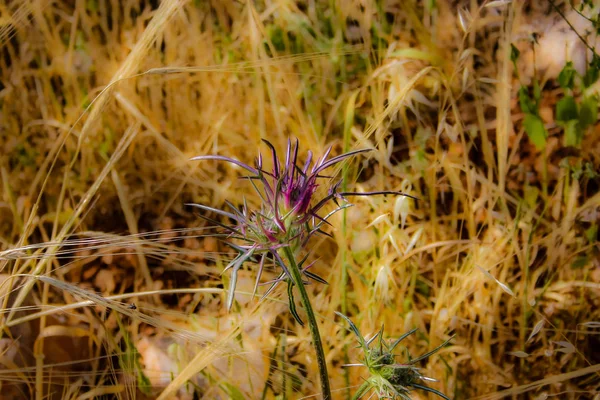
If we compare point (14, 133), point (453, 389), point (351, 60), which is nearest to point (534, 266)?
point (453, 389)

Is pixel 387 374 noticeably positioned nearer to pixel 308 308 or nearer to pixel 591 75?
pixel 308 308

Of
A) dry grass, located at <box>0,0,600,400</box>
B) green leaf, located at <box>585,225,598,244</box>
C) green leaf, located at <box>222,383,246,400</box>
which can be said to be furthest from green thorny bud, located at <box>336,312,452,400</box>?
green leaf, located at <box>585,225,598,244</box>

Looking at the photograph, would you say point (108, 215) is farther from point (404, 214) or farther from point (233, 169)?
point (404, 214)

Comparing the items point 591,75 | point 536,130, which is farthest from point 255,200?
point 591,75

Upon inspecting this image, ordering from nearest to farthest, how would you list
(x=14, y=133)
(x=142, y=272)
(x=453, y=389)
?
1. (x=453, y=389)
2. (x=142, y=272)
3. (x=14, y=133)

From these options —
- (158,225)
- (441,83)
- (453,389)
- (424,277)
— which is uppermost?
(441,83)

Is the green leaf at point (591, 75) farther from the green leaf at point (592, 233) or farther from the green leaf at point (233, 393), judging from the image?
the green leaf at point (233, 393)

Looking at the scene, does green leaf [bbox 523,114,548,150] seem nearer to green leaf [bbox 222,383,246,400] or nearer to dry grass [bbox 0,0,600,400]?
dry grass [bbox 0,0,600,400]
